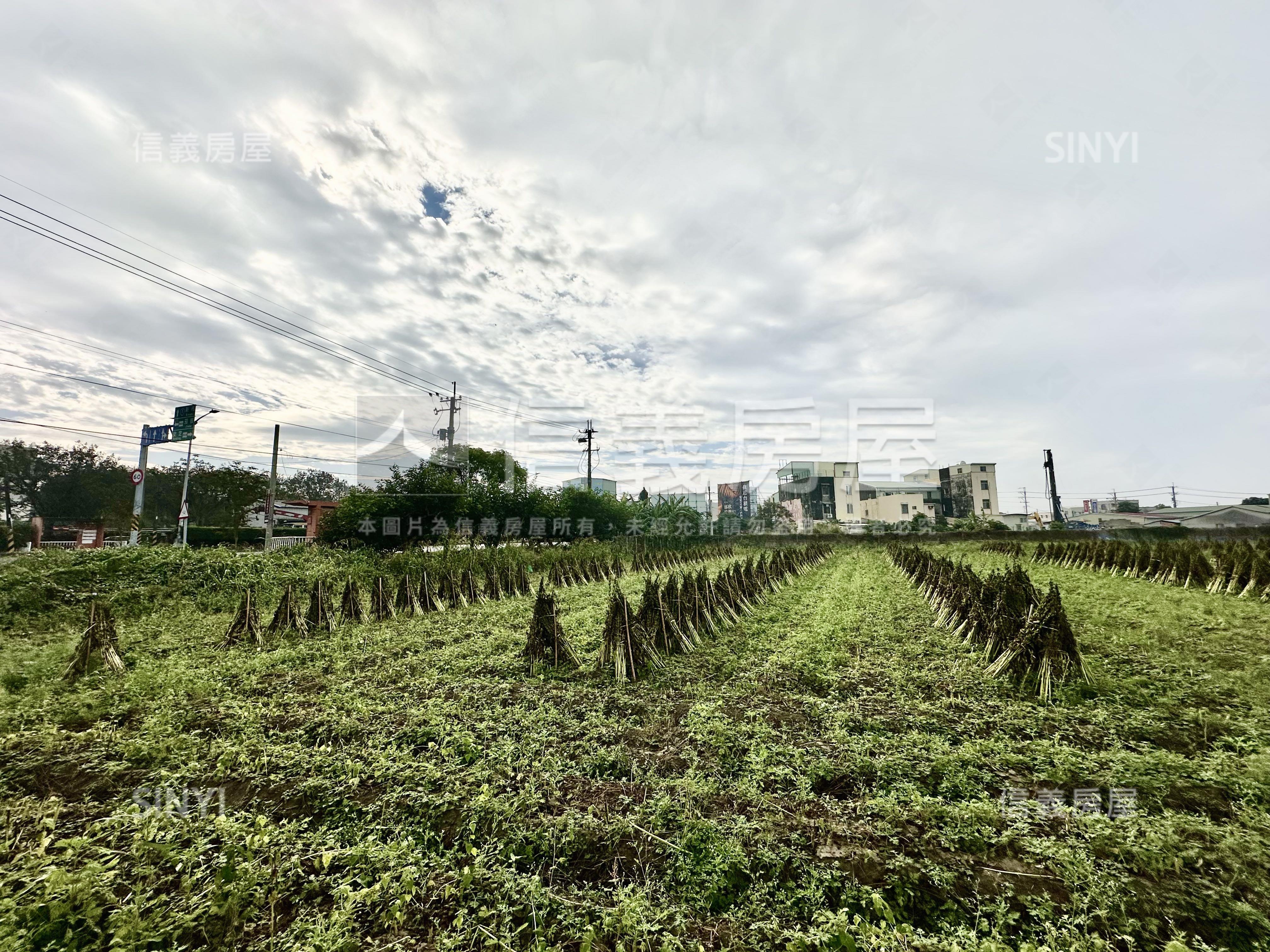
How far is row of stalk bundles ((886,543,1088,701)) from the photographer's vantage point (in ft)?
13.6

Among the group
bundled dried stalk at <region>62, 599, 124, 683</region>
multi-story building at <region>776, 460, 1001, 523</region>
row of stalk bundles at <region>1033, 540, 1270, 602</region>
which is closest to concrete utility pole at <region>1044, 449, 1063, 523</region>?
multi-story building at <region>776, 460, 1001, 523</region>

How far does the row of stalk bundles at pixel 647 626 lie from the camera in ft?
15.5

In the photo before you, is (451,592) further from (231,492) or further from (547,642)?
(231,492)

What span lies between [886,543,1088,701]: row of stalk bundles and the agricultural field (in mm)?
157

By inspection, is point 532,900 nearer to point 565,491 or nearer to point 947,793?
point 947,793

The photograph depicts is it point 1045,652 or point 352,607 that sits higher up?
point 1045,652

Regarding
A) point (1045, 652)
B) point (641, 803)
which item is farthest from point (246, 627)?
point (1045, 652)

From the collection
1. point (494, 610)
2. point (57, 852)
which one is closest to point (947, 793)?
point (57, 852)

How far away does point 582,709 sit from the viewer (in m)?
3.89

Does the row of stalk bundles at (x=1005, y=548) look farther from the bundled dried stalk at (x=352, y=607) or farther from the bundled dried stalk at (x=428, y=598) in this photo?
the bundled dried stalk at (x=352, y=607)

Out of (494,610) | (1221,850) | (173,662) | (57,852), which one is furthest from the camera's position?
(494,610)

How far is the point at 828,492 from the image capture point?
49906 millimetres

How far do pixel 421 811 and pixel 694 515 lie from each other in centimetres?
2869

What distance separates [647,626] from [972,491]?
4755cm
